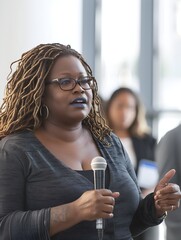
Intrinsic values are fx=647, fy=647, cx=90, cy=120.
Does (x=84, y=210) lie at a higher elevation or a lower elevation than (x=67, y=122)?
lower

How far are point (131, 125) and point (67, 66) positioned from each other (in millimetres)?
2677

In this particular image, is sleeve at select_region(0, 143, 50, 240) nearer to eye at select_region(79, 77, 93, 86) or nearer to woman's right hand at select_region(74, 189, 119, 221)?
woman's right hand at select_region(74, 189, 119, 221)

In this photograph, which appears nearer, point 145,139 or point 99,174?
point 99,174

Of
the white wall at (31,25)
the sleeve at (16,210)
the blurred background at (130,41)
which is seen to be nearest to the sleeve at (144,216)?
the sleeve at (16,210)

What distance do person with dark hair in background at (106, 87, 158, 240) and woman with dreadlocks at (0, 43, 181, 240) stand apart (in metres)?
2.31

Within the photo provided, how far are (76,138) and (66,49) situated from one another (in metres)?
0.29

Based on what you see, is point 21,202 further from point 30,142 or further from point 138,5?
point 138,5

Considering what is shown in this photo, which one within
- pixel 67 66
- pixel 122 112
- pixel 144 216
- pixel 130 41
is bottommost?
pixel 144 216

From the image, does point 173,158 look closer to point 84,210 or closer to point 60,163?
point 60,163

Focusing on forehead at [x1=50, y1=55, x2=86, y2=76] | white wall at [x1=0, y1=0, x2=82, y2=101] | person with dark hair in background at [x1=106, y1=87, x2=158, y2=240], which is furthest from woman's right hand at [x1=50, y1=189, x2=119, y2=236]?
white wall at [x1=0, y1=0, x2=82, y2=101]

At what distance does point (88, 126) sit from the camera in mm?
2131

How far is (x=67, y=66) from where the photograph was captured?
1.97 m

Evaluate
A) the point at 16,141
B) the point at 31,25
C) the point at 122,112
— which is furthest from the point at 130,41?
the point at 16,141

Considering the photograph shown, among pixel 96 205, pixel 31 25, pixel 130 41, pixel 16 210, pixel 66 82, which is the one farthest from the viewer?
pixel 130 41
